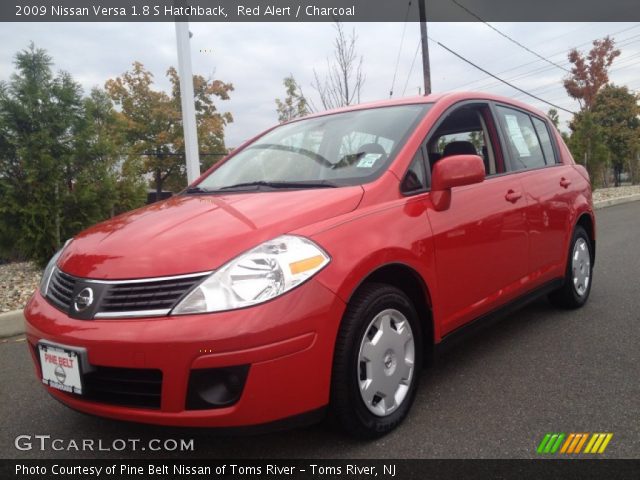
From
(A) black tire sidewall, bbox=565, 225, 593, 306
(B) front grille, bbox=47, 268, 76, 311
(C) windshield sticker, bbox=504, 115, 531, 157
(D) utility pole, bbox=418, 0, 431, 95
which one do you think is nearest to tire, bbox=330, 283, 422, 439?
(B) front grille, bbox=47, 268, 76, 311

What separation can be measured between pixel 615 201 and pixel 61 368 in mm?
16425

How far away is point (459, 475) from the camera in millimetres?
1930

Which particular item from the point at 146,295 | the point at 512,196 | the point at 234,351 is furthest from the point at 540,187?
the point at 146,295

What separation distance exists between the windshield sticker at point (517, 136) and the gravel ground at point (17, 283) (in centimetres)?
471

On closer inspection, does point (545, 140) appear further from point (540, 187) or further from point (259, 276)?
point (259, 276)

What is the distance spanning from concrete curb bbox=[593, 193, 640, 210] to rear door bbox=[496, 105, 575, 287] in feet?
38.1

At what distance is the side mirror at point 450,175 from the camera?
96.9 inches

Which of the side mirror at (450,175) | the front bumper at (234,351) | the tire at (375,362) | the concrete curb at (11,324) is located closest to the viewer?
the front bumper at (234,351)

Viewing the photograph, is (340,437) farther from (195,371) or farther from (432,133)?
(432,133)

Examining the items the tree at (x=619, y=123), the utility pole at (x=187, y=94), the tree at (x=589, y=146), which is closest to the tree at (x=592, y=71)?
the tree at (x=619, y=123)

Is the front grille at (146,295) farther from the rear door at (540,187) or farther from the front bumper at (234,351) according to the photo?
the rear door at (540,187)

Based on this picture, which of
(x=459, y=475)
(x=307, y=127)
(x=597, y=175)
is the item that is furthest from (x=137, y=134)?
→ (x=459, y=475)

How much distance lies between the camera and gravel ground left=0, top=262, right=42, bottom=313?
16.5 feet

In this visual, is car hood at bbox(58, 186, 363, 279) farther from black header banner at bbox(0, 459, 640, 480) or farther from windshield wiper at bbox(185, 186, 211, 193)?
black header banner at bbox(0, 459, 640, 480)
